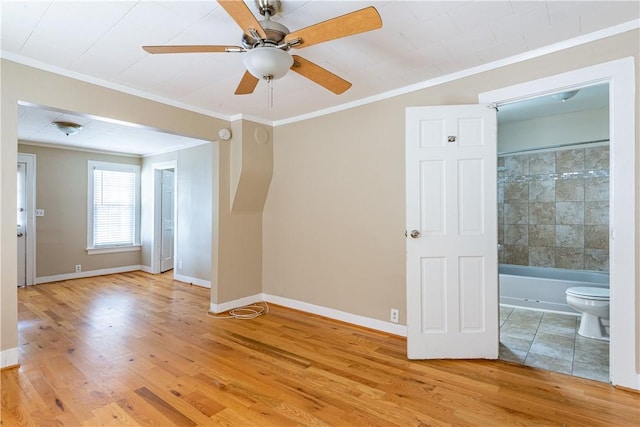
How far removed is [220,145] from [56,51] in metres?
1.79

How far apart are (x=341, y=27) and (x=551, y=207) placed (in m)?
4.78

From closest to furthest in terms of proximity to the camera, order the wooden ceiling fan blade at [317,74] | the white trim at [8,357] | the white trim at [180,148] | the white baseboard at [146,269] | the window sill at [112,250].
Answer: the wooden ceiling fan blade at [317,74], the white trim at [8,357], the white trim at [180,148], the window sill at [112,250], the white baseboard at [146,269]

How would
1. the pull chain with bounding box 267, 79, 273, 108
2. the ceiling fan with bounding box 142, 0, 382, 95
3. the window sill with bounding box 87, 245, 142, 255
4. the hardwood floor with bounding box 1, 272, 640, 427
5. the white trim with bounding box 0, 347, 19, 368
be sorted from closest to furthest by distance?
the ceiling fan with bounding box 142, 0, 382, 95, the hardwood floor with bounding box 1, 272, 640, 427, the white trim with bounding box 0, 347, 19, 368, the pull chain with bounding box 267, 79, 273, 108, the window sill with bounding box 87, 245, 142, 255

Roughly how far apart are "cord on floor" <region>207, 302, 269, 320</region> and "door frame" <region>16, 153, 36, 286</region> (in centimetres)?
375

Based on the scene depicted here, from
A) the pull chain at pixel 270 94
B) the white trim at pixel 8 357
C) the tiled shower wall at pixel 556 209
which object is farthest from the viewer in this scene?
the tiled shower wall at pixel 556 209

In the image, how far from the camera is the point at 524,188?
5113 mm

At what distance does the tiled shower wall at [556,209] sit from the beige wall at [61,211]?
752 centimetres

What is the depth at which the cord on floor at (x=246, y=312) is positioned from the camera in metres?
3.80

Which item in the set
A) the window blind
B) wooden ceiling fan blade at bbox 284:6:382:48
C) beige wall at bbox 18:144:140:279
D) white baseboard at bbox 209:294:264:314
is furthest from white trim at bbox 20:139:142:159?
wooden ceiling fan blade at bbox 284:6:382:48

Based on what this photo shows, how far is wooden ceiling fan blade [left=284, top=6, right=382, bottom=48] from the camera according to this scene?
150cm

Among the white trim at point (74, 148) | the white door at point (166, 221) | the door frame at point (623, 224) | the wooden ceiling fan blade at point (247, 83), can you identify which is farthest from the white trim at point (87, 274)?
the door frame at point (623, 224)

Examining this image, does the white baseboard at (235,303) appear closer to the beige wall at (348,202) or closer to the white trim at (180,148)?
the beige wall at (348,202)

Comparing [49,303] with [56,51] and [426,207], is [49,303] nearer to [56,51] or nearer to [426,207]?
[56,51]

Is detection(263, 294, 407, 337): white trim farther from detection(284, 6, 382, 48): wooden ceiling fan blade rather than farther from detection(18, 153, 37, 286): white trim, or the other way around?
detection(18, 153, 37, 286): white trim
